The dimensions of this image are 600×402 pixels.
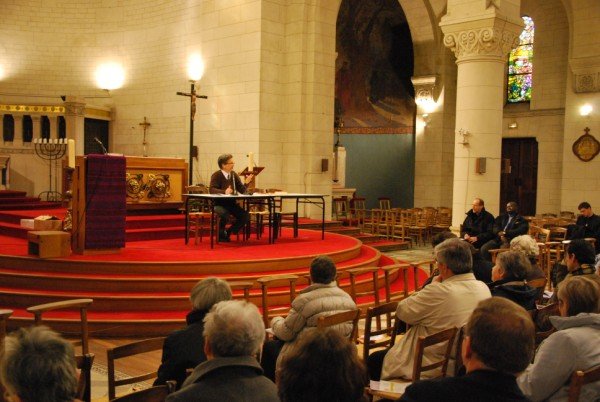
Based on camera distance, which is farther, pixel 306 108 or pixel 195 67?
pixel 195 67

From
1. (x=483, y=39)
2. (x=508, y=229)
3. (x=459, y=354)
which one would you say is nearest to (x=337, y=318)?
(x=459, y=354)

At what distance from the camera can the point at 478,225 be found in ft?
30.1

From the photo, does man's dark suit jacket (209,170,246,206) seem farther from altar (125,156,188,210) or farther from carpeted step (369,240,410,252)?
carpeted step (369,240,410,252)

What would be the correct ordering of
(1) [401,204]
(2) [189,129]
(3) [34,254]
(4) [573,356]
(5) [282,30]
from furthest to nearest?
(1) [401,204] → (2) [189,129] → (5) [282,30] → (3) [34,254] → (4) [573,356]

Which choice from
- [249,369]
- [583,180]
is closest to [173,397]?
[249,369]

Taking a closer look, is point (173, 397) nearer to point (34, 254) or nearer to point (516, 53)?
point (34, 254)

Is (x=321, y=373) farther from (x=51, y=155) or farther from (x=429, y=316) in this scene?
(x=51, y=155)

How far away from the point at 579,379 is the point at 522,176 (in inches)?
586

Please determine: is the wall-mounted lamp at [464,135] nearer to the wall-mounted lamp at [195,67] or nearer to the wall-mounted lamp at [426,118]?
the wall-mounted lamp at [195,67]

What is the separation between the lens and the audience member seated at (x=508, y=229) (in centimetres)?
895

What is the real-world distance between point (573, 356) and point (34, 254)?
610 centimetres

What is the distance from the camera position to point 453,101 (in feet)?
55.5

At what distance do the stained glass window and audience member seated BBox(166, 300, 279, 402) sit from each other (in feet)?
52.5

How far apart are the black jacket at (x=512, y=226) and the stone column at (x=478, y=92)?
0.78 m
